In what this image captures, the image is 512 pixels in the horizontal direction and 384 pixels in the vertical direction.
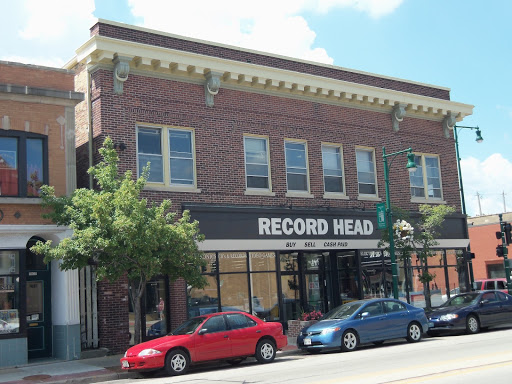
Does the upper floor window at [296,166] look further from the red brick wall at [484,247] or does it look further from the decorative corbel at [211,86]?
the red brick wall at [484,247]

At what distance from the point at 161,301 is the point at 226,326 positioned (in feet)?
14.9

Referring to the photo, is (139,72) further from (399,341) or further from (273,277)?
(399,341)

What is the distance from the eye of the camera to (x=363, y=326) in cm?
1652

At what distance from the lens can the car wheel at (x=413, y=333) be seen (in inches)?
689

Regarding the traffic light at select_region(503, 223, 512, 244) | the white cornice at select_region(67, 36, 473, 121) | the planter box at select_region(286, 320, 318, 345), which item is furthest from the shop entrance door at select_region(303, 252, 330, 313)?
the traffic light at select_region(503, 223, 512, 244)

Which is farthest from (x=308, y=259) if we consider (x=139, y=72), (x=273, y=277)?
(x=139, y=72)

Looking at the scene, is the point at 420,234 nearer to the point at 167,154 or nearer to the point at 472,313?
the point at 472,313

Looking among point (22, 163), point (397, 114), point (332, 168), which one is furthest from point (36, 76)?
point (397, 114)

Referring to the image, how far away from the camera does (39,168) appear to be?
16.9 m

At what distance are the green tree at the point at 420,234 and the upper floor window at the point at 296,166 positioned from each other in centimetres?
345

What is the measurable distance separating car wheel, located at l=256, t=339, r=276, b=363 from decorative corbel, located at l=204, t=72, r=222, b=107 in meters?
8.58

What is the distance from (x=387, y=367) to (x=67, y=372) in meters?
7.50

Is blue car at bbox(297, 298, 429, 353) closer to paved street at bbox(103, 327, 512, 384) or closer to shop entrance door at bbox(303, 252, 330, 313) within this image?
paved street at bbox(103, 327, 512, 384)

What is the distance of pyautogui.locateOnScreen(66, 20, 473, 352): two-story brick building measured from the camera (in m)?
18.7
